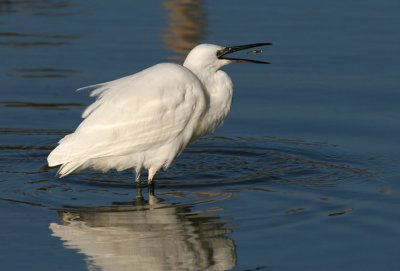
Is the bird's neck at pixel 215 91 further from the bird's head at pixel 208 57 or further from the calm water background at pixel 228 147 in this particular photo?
the calm water background at pixel 228 147

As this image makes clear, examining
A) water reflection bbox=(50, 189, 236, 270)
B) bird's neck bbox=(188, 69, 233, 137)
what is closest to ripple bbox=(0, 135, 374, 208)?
water reflection bbox=(50, 189, 236, 270)

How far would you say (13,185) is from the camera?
9.36 meters

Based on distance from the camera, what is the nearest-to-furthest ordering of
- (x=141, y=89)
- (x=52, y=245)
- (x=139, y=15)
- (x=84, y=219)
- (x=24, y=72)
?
(x=52, y=245) < (x=84, y=219) < (x=141, y=89) < (x=24, y=72) < (x=139, y=15)

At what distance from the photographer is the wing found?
908 centimetres

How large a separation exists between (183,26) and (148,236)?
646cm

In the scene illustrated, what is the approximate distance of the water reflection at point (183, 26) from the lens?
13367 millimetres

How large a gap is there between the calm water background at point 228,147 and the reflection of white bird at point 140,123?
0.26 meters

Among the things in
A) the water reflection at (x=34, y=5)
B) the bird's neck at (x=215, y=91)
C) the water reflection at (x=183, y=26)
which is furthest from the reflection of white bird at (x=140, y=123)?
the water reflection at (x=34, y=5)

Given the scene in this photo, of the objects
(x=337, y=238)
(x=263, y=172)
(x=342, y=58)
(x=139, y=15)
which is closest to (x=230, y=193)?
(x=263, y=172)

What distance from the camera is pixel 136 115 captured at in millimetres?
→ 9117

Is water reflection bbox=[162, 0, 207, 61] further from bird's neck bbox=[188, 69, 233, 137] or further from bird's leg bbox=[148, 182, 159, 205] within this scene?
bird's leg bbox=[148, 182, 159, 205]

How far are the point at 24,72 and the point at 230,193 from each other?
393cm

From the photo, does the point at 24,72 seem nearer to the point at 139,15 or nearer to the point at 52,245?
the point at 139,15

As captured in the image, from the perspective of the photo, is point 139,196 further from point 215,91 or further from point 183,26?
point 183,26
